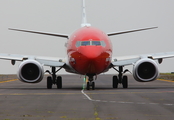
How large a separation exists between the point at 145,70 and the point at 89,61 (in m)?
4.77

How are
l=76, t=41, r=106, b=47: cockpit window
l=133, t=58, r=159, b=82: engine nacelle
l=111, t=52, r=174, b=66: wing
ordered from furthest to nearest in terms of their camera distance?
l=111, t=52, r=174, b=66: wing, l=133, t=58, r=159, b=82: engine nacelle, l=76, t=41, r=106, b=47: cockpit window

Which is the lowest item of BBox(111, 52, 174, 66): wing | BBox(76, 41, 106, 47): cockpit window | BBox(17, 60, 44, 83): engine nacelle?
BBox(17, 60, 44, 83): engine nacelle

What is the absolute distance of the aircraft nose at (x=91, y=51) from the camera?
2625 cm

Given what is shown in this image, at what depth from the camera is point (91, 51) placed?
26422mm

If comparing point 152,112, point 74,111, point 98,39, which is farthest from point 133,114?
point 98,39

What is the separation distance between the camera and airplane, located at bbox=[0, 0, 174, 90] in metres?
26.8

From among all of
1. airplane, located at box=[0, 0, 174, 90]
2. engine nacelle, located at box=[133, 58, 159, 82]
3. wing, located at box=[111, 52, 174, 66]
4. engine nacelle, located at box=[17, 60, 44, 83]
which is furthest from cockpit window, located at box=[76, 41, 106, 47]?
wing, located at box=[111, 52, 174, 66]

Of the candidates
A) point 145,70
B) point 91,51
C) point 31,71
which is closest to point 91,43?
point 91,51

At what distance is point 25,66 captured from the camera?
29.5 metres

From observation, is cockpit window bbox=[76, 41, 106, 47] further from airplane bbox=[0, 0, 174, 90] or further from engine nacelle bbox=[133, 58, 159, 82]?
engine nacelle bbox=[133, 58, 159, 82]

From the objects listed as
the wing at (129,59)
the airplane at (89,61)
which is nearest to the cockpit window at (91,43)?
the airplane at (89,61)

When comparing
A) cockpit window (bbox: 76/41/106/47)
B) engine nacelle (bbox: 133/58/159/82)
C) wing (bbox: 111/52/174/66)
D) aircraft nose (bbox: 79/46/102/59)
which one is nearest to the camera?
aircraft nose (bbox: 79/46/102/59)

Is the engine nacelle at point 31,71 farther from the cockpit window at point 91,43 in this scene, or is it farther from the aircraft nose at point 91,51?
the aircraft nose at point 91,51

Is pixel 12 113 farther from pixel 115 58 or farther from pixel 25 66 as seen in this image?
pixel 115 58
